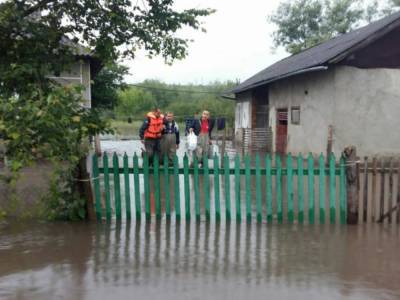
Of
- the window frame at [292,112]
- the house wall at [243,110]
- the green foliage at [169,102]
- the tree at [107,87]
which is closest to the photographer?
the window frame at [292,112]

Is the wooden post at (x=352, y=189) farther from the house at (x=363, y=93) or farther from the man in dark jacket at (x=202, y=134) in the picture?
the house at (x=363, y=93)

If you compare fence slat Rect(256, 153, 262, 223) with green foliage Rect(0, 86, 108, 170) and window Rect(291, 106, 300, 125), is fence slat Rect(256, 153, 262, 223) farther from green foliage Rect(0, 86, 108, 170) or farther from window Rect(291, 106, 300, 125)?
window Rect(291, 106, 300, 125)

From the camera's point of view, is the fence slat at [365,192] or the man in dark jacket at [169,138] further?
the man in dark jacket at [169,138]

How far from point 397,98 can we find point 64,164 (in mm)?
11818

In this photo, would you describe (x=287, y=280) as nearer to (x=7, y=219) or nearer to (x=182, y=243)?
(x=182, y=243)

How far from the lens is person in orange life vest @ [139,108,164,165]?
452 inches

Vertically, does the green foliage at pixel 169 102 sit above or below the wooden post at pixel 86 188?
above

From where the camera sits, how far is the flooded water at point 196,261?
458 centimetres

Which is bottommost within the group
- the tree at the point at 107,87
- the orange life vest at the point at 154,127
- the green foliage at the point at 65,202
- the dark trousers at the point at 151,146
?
the green foliage at the point at 65,202

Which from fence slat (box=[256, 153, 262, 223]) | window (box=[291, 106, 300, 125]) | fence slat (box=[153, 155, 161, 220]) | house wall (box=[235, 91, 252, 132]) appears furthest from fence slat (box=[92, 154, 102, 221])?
house wall (box=[235, 91, 252, 132])

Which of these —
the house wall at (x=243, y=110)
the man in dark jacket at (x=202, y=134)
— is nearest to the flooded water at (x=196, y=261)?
the man in dark jacket at (x=202, y=134)

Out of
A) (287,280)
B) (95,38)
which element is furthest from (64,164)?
(287,280)

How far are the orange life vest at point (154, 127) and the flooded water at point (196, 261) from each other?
4.68m

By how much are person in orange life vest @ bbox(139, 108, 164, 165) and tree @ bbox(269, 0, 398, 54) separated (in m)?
29.7
